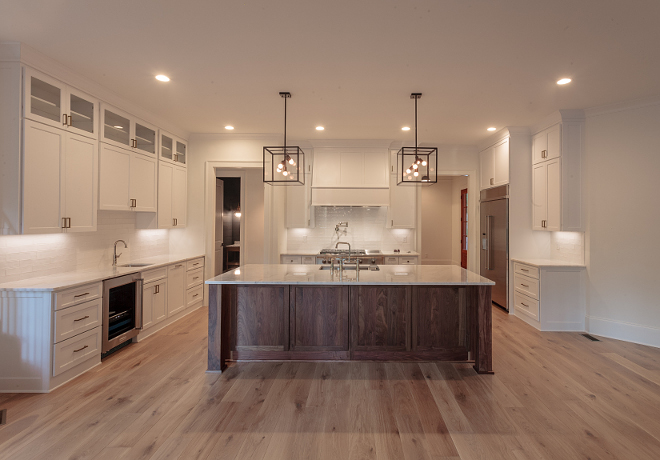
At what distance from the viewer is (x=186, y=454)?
209cm

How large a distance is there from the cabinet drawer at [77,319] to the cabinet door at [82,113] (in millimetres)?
1667

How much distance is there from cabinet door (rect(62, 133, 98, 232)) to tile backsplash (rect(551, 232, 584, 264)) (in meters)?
5.79

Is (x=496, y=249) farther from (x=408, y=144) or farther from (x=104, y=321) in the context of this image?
(x=104, y=321)

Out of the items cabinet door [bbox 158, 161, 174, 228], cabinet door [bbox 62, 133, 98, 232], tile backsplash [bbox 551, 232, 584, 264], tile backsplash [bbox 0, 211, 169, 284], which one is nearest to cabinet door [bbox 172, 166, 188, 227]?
cabinet door [bbox 158, 161, 174, 228]

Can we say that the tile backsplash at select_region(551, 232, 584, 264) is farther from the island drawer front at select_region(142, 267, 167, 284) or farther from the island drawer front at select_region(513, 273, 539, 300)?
the island drawer front at select_region(142, 267, 167, 284)

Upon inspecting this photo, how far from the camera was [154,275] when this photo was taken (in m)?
4.29

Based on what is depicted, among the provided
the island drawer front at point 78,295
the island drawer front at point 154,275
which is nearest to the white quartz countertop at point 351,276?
the island drawer front at point 78,295

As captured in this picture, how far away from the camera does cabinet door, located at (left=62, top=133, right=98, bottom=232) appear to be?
3.32 metres

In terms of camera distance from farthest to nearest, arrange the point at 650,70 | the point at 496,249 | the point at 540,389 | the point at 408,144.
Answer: the point at 408,144 < the point at 496,249 < the point at 650,70 < the point at 540,389

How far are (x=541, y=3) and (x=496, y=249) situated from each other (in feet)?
13.1

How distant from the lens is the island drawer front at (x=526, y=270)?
4.67m

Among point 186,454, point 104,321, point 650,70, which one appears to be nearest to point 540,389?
point 186,454

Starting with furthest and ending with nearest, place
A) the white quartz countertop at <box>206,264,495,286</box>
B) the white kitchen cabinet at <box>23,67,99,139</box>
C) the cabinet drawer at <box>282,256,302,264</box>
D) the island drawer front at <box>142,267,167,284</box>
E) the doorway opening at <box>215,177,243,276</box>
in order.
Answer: the doorway opening at <box>215,177,243,276</box>
the cabinet drawer at <box>282,256,302,264</box>
the island drawer front at <box>142,267,167,284</box>
the white quartz countertop at <box>206,264,495,286</box>
the white kitchen cabinet at <box>23,67,99,139</box>

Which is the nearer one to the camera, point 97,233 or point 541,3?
point 541,3
